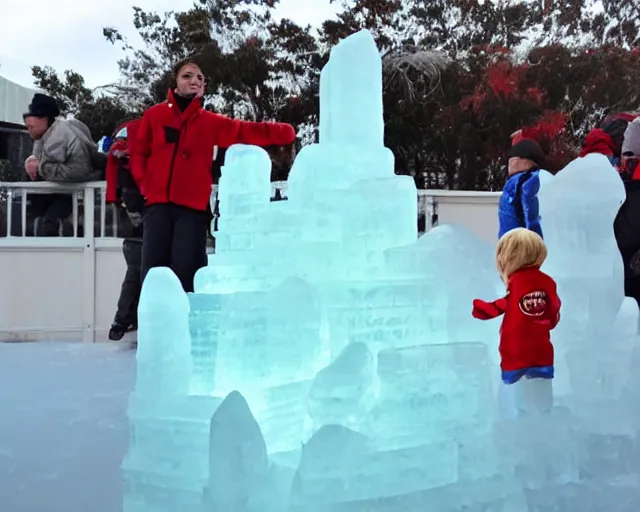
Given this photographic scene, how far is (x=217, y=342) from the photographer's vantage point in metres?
2.32

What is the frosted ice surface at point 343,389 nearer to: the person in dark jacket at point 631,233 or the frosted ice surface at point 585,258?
the frosted ice surface at point 585,258

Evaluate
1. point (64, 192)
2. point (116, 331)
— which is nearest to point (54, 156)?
point (64, 192)

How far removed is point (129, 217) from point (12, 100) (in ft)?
21.1

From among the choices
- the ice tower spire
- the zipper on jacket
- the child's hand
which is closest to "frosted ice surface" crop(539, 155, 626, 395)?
the child's hand

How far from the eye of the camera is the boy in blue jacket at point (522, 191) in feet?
A: 10.6

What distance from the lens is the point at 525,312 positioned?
2.23 meters

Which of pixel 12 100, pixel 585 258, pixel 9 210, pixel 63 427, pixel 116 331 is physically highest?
pixel 12 100

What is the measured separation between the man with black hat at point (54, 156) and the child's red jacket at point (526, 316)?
4.28 meters

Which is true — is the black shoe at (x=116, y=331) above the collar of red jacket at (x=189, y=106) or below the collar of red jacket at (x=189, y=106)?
below

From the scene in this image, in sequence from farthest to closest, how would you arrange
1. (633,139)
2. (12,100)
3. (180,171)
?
(12,100)
(633,139)
(180,171)

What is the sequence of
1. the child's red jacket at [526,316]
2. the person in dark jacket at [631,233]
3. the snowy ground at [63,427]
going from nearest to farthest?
the child's red jacket at [526,316] → the snowy ground at [63,427] → the person in dark jacket at [631,233]

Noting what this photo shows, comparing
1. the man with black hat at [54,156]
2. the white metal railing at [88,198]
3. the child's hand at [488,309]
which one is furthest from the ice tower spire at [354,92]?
the man with black hat at [54,156]

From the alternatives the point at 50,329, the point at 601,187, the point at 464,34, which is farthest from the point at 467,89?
the point at 601,187

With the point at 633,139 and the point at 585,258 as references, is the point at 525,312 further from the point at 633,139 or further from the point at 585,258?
the point at 633,139
